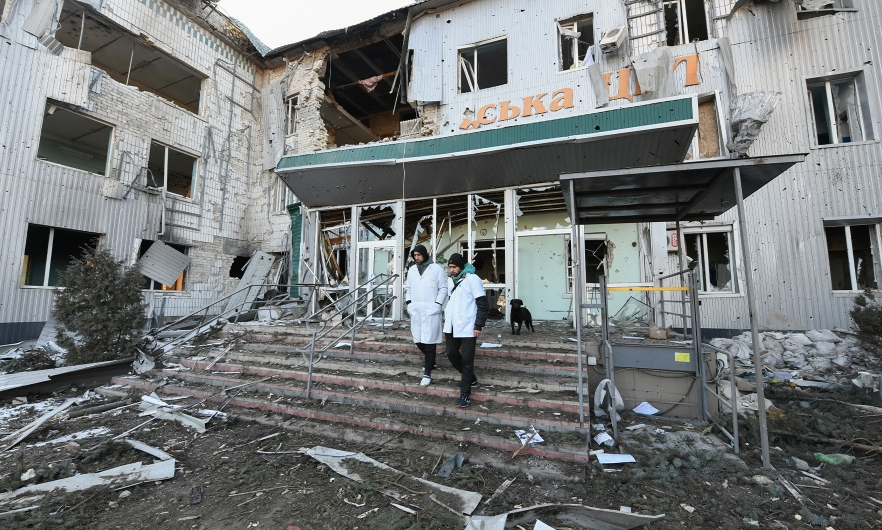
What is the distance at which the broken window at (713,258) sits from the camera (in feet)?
30.7

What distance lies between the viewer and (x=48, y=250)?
31.8 feet

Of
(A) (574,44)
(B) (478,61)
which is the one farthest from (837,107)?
(B) (478,61)

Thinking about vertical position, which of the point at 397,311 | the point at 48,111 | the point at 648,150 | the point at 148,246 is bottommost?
the point at 397,311

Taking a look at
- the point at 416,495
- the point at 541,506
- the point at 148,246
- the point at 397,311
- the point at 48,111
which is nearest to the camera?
the point at 541,506

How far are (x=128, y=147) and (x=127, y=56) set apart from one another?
3.97 metres

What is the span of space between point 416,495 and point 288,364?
3970mm

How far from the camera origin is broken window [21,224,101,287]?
9.84 meters

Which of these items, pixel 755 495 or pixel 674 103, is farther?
pixel 674 103

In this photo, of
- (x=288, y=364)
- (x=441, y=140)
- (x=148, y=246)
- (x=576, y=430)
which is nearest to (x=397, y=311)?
(x=288, y=364)

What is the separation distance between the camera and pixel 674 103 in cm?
675

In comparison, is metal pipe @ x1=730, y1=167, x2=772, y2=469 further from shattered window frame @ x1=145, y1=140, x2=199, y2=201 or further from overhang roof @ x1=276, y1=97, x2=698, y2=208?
shattered window frame @ x1=145, y1=140, x2=199, y2=201

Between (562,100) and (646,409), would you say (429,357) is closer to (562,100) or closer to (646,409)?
(646,409)

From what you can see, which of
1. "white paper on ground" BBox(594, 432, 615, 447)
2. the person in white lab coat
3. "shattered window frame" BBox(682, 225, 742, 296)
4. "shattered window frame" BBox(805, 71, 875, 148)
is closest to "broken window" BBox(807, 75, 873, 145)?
"shattered window frame" BBox(805, 71, 875, 148)

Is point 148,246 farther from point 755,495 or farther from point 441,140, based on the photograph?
point 755,495
